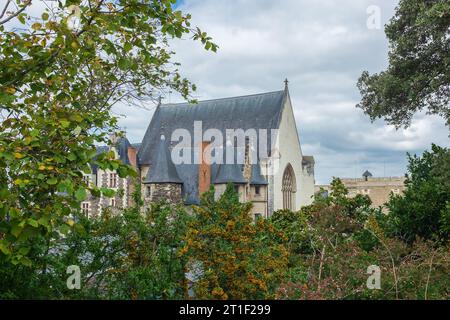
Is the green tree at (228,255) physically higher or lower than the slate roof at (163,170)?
lower

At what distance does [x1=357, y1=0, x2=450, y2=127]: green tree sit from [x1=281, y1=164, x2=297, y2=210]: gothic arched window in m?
23.3

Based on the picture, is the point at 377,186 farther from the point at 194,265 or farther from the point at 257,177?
the point at 194,265

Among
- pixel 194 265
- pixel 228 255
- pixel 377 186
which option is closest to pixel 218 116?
pixel 377 186

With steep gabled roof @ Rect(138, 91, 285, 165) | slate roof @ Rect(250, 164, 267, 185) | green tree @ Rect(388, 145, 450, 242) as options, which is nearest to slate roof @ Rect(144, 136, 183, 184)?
steep gabled roof @ Rect(138, 91, 285, 165)

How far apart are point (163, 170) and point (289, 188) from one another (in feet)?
37.3

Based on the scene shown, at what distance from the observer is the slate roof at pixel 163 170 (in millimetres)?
39188

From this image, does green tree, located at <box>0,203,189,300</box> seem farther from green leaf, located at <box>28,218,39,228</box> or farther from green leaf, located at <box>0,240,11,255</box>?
green leaf, located at <box>28,218,39,228</box>

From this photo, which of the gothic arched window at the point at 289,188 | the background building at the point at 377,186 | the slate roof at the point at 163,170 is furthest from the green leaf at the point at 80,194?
the background building at the point at 377,186

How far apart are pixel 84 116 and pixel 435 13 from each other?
479 inches

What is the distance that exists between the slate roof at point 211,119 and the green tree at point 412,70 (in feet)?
70.5

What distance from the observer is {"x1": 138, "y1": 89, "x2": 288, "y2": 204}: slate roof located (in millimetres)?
40156

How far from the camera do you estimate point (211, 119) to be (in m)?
43.3

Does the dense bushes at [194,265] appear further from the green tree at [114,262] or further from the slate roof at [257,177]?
the slate roof at [257,177]
